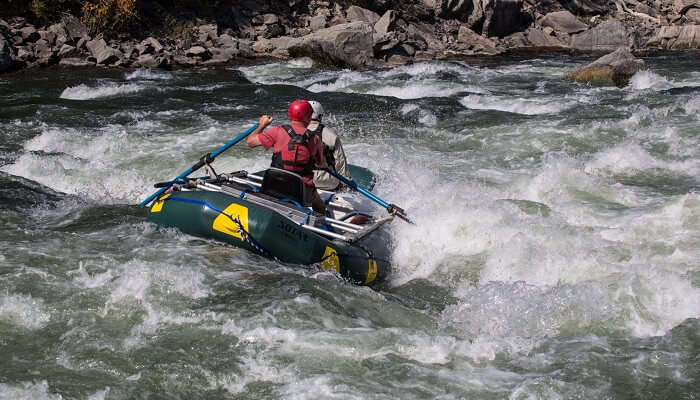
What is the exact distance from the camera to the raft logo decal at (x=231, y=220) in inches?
243

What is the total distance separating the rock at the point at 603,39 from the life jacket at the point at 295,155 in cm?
2008

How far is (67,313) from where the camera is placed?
5121 millimetres

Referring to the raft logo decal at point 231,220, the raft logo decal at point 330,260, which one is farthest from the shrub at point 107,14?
the raft logo decal at point 330,260

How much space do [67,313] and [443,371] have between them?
2.58m

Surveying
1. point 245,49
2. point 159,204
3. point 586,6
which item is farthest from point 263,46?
point 586,6

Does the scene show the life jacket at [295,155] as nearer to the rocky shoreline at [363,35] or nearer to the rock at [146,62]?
the rocky shoreline at [363,35]

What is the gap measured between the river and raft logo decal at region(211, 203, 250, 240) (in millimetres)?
170

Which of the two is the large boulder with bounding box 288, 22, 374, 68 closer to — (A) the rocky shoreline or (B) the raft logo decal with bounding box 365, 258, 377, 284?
(A) the rocky shoreline

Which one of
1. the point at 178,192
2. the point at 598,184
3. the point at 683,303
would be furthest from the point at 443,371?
the point at 598,184

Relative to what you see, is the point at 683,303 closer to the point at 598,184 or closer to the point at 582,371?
the point at 582,371

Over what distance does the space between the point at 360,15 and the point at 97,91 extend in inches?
467

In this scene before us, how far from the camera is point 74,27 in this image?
67.4ft

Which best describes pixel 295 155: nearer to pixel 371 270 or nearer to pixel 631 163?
pixel 371 270

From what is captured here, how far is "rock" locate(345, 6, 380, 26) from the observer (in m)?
24.7
